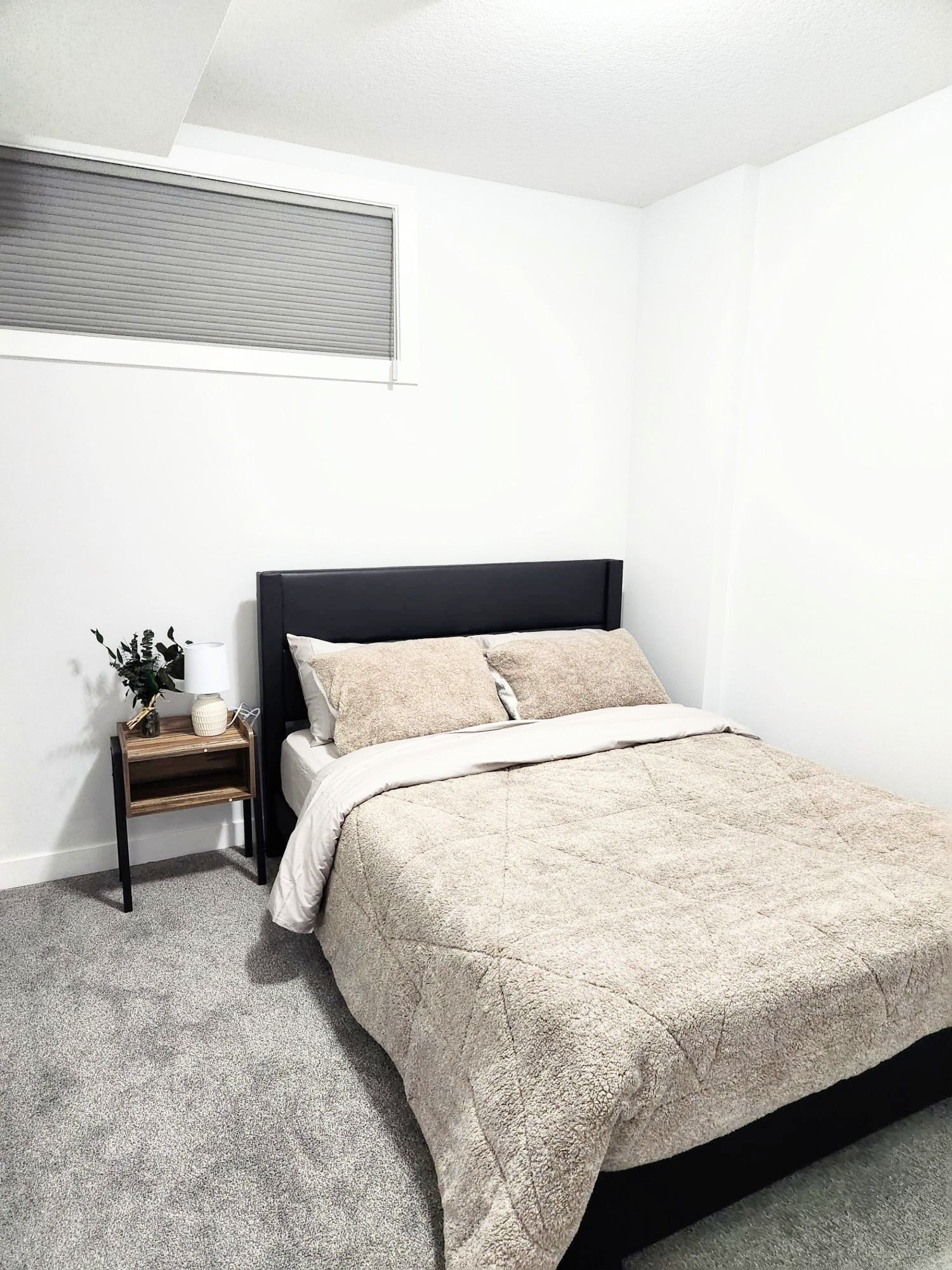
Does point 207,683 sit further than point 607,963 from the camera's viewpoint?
Yes

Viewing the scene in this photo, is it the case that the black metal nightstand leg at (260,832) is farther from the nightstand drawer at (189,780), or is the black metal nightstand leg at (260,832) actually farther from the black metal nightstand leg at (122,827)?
the black metal nightstand leg at (122,827)

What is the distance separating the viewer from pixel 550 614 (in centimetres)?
361

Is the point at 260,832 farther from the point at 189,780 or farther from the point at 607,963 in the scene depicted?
the point at 607,963

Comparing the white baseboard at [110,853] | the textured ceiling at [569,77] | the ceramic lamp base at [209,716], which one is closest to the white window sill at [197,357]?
the textured ceiling at [569,77]

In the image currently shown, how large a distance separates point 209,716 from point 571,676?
1.29 m

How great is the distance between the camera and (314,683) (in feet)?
9.68

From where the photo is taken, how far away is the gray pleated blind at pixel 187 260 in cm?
264

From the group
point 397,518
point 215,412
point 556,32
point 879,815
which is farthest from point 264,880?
point 556,32

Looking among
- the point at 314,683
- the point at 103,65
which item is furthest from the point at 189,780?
the point at 103,65

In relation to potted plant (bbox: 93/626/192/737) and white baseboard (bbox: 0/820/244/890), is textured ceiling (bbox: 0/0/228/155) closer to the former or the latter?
potted plant (bbox: 93/626/192/737)

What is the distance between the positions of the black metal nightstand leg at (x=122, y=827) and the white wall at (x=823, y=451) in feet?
7.36

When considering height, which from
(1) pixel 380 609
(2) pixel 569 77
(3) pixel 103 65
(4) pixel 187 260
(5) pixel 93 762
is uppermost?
Result: (2) pixel 569 77

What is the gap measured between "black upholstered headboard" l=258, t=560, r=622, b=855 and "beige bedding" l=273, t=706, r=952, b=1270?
2.82 ft

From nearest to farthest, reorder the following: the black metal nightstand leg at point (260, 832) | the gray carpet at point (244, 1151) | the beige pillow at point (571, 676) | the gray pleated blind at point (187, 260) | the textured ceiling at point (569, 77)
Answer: the gray carpet at point (244, 1151) → the textured ceiling at point (569, 77) → the gray pleated blind at point (187, 260) → the black metal nightstand leg at point (260, 832) → the beige pillow at point (571, 676)
